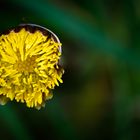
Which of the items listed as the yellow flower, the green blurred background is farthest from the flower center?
the green blurred background

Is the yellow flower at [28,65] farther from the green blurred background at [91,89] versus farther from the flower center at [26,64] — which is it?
the green blurred background at [91,89]

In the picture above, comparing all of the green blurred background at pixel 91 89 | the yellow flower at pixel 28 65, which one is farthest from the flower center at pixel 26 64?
the green blurred background at pixel 91 89

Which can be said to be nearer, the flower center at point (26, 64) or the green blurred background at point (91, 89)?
the flower center at point (26, 64)

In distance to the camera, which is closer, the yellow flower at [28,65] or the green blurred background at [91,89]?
the yellow flower at [28,65]

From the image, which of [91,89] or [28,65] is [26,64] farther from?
[91,89]

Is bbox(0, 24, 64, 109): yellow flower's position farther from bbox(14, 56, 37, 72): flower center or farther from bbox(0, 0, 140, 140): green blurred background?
bbox(0, 0, 140, 140): green blurred background

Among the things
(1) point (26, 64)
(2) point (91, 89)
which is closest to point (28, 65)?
(1) point (26, 64)
